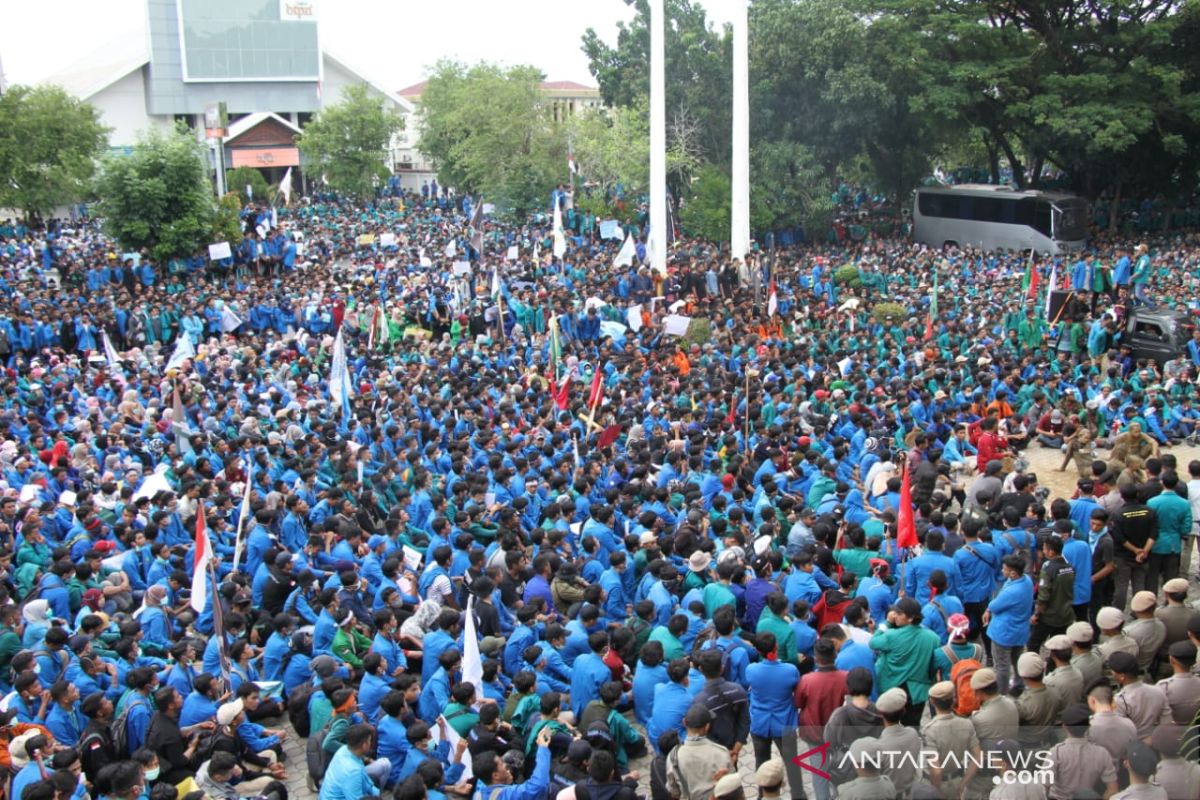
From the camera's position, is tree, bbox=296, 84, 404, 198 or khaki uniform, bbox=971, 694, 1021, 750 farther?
tree, bbox=296, 84, 404, 198

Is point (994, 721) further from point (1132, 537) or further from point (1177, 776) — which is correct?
point (1132, 537)

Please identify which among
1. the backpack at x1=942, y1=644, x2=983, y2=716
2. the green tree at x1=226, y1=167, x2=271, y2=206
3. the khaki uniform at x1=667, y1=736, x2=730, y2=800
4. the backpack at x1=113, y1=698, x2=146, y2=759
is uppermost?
the green tree at x1=226, y1=167, x2=271, y2=206

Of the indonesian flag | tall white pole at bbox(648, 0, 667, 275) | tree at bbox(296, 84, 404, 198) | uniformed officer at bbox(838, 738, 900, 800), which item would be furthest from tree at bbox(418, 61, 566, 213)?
uniformed officer at bbox(838, 738, 900, 800)

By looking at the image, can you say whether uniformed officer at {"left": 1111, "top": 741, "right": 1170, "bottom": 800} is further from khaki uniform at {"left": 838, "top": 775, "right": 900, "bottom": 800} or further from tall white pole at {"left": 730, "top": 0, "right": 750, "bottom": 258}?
tall white pole at {"left": 730, "top": 0, "right": 750, "bottom": 258}

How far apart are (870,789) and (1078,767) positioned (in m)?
1.09

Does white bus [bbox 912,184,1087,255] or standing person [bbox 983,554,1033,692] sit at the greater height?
white bus [bbox 912,184,1087,255]

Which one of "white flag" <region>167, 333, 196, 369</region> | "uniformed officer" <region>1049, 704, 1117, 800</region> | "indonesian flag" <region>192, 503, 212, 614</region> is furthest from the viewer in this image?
"white flag" <region>167, 333, 196, 369</region>

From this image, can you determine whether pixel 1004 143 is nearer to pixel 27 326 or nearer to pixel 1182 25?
pixel 1182 25

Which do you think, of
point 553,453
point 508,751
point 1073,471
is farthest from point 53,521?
point 1073,471

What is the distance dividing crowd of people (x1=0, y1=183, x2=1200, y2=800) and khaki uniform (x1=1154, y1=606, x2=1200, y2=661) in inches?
0.8

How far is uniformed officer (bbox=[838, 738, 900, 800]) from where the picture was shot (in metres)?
5.39

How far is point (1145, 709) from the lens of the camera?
6.14m

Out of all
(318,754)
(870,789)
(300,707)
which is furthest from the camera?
(300,707)

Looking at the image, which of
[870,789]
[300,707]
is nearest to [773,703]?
[870,789]
